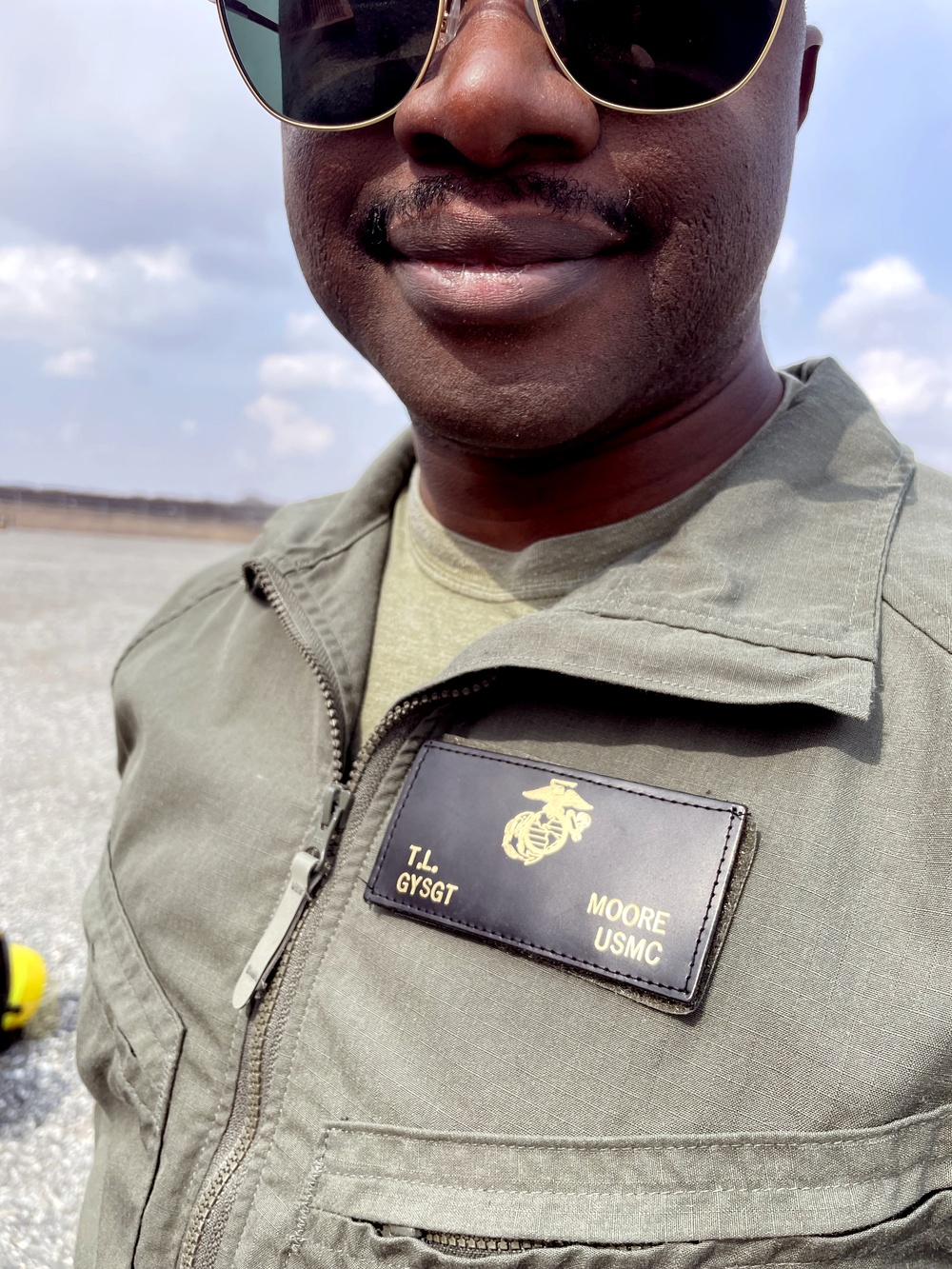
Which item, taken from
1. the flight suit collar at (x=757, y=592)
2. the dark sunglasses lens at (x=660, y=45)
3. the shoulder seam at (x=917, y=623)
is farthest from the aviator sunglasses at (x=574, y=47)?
the shoulder seam at (x=917, y=623)

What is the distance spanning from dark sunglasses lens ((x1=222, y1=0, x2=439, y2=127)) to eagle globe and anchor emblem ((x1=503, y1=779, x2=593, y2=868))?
745mm

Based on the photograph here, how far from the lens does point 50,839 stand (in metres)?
2.69

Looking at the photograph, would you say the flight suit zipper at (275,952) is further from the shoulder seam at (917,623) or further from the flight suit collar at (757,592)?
the shoulder seam at (917,623)

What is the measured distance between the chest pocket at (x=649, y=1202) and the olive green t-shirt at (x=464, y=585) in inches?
19.0

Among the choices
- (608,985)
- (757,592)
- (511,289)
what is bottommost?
(608,985)

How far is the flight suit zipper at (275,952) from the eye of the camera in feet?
3.20

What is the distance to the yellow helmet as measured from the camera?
1.89 meters

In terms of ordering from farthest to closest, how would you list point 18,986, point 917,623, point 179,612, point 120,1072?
point 18,986, point 179,612, point 120,1072, point 917,623

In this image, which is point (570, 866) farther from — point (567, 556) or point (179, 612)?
point (179, 612)

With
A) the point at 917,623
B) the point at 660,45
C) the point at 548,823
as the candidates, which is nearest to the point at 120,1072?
the point at 548,823

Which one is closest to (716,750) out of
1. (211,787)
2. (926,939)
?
(926,939)

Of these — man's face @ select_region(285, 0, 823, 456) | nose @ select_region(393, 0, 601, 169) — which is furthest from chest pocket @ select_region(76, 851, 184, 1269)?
nose @ select_region(393, 0, 601, 169)

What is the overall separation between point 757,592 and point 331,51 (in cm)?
75

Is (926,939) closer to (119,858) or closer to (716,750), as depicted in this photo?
(716,750)
